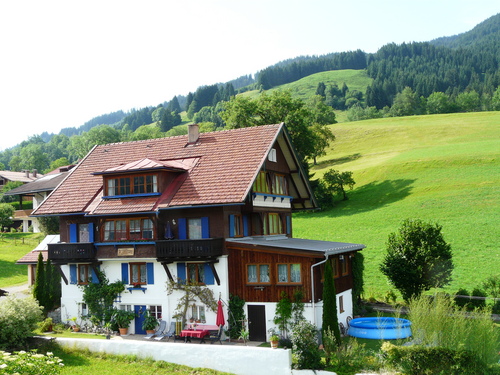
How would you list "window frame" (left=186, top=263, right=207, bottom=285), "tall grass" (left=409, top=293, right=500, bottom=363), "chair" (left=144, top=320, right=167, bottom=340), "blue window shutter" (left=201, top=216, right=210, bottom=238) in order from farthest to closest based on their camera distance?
"chair" (left=144, top=320, right=167, bottom=340)
"window frame" (left=186, top=263, right=207, bottom=285)
"blue window shutter" (left=201, top=216, right=210, bottom=238)
"tall grass" (left=409, top=293, right=500, bottom=363)

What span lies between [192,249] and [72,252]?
7948 millimetres

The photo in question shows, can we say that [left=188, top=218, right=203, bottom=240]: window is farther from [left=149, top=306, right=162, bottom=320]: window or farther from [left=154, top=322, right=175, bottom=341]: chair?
[left=154, top=322, right=175, bottom=341]: chair

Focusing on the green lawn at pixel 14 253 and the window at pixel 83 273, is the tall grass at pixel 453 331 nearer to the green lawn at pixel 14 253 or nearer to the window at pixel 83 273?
the window at pixel 83 273

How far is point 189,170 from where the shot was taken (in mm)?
31906

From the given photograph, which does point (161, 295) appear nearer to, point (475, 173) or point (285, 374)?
point (285, 374)

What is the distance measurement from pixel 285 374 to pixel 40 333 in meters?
15.1

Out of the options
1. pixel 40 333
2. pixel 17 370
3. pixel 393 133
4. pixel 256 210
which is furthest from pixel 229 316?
pixel 393 133

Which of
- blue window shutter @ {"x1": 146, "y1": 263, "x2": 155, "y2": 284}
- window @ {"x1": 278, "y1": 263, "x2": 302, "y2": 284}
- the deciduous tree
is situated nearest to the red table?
blue window shutter @ {"x1": 146, "y1": 263, "x2": 155, "y2": 284}

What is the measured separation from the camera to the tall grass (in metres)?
20.9

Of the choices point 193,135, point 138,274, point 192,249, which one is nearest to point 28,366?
point 192,249

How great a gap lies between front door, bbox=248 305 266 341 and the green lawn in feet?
87.3

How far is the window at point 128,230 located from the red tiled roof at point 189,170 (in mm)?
954

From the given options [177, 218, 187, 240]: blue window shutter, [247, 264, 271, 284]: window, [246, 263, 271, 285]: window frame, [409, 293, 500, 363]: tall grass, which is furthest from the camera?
[177, 218, 187, 240]: blue window shutter

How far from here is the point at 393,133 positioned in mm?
102625
